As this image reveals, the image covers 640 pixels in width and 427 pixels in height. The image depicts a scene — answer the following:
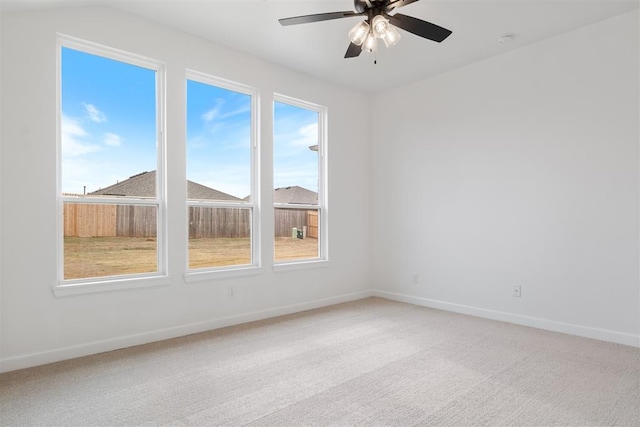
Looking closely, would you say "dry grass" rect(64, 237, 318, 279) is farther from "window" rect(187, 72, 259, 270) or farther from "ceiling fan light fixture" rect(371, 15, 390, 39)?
"ceiling fan light fixture" rect(371, 15, 390, 39)

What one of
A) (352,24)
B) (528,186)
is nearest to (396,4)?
(352,24)

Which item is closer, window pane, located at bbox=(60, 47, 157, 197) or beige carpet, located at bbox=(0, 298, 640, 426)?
beige carpet, located at bbox=(0, 298, 640, 426)

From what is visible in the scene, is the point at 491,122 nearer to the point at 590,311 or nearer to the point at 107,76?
the point at 590,311

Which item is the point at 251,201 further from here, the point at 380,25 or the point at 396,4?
the point at 396,4

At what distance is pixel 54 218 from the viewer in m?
2.96

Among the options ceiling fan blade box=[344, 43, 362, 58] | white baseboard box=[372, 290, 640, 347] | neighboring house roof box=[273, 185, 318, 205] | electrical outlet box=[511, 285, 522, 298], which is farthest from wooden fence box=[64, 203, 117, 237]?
electrical outlet box=[511, 285, 522, 298]

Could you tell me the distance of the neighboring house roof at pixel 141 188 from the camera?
3.38 meters

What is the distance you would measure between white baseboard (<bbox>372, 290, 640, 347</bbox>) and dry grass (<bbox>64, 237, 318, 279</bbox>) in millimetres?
2224

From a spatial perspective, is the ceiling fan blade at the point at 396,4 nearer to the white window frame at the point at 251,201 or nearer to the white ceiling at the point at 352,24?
the white ceiling at the point at 352,24

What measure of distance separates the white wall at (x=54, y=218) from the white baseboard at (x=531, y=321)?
1219mm

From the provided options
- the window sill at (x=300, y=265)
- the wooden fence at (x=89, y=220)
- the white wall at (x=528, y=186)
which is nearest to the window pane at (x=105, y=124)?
the wooden fence at (x=89, y=220)

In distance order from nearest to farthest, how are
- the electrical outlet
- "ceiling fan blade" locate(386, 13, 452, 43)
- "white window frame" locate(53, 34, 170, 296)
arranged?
"ceiling fan blade" locate(386, 13, 452, 43)
"white window frame" locate(53, 34, 170, 296)
the electrical outlet

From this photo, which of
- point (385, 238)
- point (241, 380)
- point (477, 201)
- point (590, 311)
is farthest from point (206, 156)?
point (590, 311)

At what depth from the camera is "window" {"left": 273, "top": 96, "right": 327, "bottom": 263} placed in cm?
459
